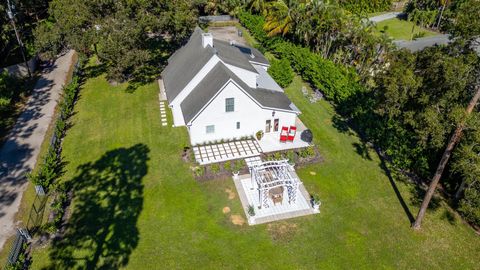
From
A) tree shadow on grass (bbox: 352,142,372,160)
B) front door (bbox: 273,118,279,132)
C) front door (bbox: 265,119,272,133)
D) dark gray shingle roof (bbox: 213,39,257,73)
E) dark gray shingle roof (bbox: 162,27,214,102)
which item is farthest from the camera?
dark gray shingle roof (bbox: 213,39,257,73)

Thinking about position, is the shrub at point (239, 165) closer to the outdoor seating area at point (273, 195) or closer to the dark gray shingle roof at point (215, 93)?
the outdoor seating area at point (273, 195)

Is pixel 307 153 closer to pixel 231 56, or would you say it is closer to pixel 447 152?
pixel 447 152

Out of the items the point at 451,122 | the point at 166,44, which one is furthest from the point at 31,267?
the point at 166,44

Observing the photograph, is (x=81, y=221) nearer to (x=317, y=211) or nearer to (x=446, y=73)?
(x=317, y=211)

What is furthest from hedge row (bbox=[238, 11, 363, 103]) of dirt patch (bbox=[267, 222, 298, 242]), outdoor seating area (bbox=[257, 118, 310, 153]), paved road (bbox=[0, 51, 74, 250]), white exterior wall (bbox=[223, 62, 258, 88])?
paved road (bbox=[0, 51, 74, 250])

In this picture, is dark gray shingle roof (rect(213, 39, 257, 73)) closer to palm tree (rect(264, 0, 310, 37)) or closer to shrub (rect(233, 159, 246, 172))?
shrub (rect(233, 159, 246, 172))

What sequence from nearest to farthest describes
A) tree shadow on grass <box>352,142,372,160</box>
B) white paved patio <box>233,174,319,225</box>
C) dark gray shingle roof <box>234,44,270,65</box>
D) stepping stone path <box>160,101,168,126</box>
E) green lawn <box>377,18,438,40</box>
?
white paved patio <box>233,174,319,225</box>
tree shadow on grass <box>352,142,372,160</box>
stepping stone path <box>160,101,168,126</box>
dark gray shingle roof <box>234,44,270,65</box>
green lawn <box>377,18,438,40</box>

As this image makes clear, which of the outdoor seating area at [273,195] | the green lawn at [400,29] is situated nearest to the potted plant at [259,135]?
the outdoor seating area at [273,195]

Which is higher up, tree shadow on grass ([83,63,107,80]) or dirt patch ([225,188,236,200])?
tree shadow on grass ([83,63,107,80])
